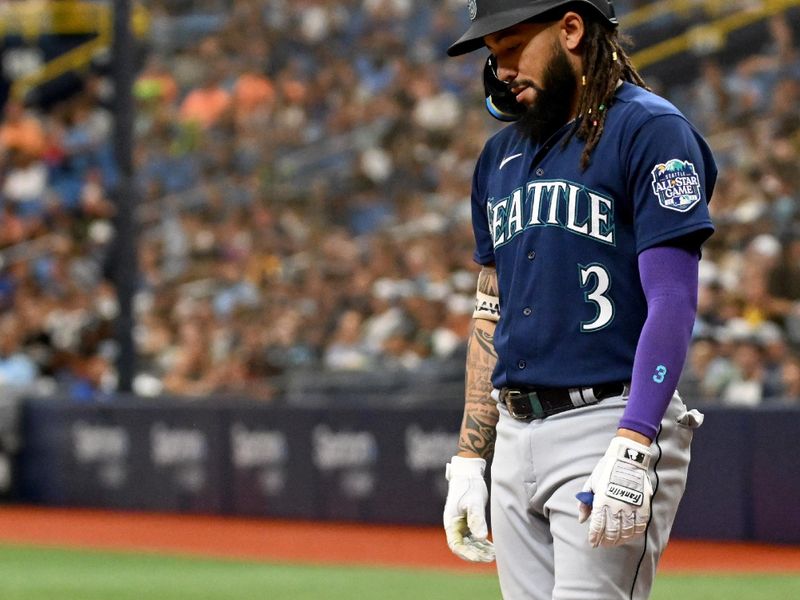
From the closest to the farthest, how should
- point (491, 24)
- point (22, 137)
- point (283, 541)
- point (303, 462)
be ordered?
point (491, 24) < point (283, 541) < point (303, 462) < point (22, 137)

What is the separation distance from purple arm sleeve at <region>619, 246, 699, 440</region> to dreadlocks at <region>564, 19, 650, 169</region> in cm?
33

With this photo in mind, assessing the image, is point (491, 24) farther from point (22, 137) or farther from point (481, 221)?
point (22, 137)

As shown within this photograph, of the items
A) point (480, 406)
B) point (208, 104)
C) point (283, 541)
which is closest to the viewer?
point (480, 406)

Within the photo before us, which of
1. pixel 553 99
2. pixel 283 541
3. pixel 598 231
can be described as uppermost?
pixel 553 99

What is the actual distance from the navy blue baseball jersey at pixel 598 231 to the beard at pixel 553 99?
0.03 meters

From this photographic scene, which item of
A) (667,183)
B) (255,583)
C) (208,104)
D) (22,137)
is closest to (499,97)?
(667,183)

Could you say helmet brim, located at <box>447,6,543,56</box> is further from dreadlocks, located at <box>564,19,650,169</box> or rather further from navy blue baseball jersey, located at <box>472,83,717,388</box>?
navy blue baseball jersey, located at <box>472,83,717,388</box>

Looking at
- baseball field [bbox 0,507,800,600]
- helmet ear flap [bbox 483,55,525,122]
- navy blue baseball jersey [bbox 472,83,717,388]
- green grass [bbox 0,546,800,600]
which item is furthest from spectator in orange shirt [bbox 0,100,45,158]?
navy blue baseball jersey [bbox 472,83,717,388]

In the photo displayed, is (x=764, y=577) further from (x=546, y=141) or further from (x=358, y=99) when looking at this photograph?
(x=358, y=99)

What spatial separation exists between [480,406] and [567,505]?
55 centimetres

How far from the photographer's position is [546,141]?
3594mm

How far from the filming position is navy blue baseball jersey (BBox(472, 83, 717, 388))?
3316 millimetres

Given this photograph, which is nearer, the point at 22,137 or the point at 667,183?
the point at 667,183

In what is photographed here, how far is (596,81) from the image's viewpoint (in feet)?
11.5
